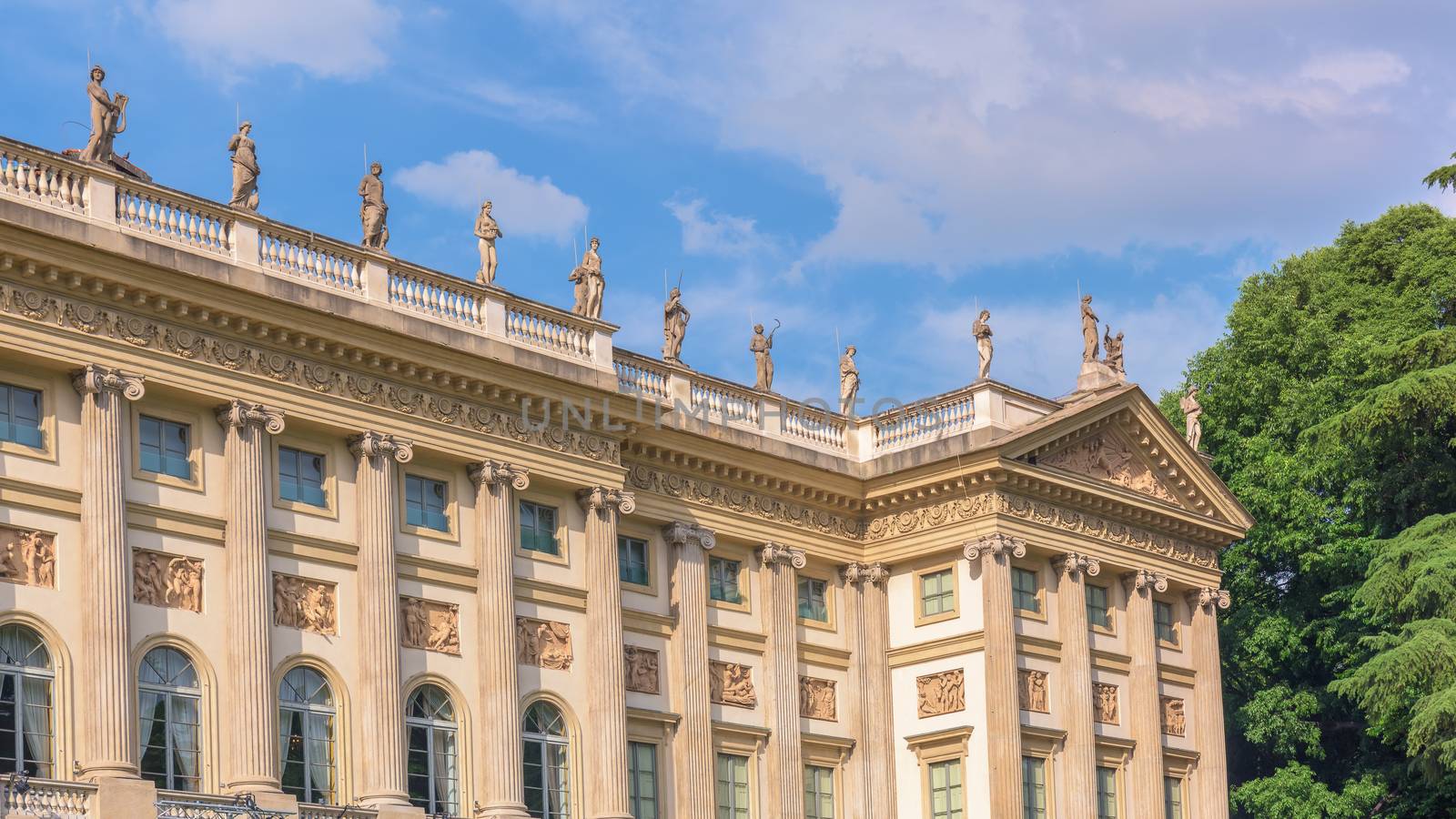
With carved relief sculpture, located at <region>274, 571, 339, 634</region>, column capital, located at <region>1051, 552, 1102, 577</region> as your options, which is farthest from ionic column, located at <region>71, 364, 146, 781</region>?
column capital, located at <region>1051, 552, 1102, 577</region>

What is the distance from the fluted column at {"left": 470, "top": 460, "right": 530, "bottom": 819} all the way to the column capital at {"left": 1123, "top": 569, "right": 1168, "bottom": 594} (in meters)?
14.0

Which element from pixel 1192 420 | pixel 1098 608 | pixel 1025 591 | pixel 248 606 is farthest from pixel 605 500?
pixel 1192 420

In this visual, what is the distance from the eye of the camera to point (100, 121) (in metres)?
30.3

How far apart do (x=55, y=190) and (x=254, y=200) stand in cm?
348

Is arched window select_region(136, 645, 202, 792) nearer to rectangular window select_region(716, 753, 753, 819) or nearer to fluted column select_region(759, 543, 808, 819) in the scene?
rectangular window select_region(716, 753, 753, 819)

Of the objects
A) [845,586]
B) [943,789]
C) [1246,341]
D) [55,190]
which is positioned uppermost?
[1246,341]

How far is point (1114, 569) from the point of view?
42656 millimetres

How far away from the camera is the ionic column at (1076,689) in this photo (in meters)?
40.5

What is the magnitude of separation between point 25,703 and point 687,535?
12.6m

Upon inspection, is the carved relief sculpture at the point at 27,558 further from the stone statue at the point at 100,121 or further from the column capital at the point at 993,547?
the column capital at the point at 993,547

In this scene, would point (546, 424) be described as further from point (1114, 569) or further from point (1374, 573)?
point (1374, 573)

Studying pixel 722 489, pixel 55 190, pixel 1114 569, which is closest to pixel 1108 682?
pixel 1114 569

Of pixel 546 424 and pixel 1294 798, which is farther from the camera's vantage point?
pixel 1294 798

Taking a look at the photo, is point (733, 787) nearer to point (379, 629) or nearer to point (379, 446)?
point (379, 629)
